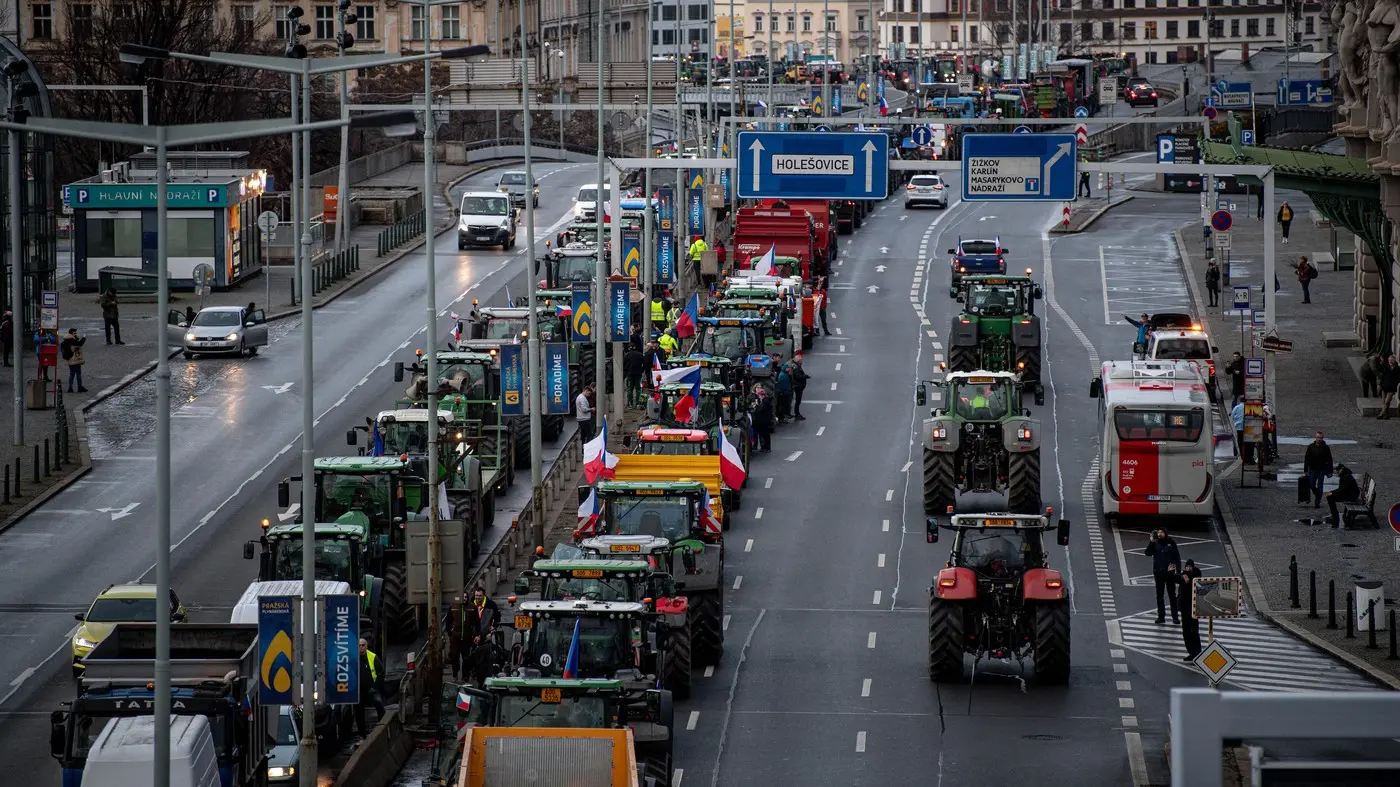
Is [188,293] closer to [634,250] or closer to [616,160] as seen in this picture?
[634,250]

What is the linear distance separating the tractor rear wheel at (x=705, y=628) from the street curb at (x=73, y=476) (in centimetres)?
1552

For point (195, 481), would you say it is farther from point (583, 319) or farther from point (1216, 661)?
point (1216, 661)

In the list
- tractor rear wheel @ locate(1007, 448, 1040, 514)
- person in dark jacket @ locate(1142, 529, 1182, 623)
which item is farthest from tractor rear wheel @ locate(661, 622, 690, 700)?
tractor rear wheel @ locate(1007, 448, 1040, 514)

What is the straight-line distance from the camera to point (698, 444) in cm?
4006

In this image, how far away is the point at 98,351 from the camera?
5972 cm

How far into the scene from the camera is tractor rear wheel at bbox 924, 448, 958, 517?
41.8 meters

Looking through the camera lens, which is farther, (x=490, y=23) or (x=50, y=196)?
(x=490, y=23)

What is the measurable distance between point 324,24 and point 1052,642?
102 meters

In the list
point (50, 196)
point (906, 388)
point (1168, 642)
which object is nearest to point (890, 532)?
point (1168, 642)

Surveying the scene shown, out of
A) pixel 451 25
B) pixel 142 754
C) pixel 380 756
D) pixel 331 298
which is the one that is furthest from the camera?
pixel 451 25

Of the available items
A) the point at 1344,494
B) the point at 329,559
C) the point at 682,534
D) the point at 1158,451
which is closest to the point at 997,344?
the point at 1158,451

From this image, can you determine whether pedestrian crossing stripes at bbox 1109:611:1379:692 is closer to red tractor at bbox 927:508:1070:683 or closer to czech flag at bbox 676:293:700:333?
red tractor at bbox 927:508:1070:683

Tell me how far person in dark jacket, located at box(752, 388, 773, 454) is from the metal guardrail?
3325cm

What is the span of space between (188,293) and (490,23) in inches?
2346
